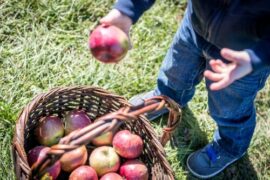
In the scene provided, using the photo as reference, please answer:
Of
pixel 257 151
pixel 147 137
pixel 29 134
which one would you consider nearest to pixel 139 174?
pixel 147 137

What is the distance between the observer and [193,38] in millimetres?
1570

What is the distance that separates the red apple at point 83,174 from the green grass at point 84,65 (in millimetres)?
491

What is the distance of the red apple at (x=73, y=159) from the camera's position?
1.56 m

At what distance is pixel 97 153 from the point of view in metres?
1.61

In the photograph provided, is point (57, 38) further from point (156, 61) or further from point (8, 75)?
point (156, 61)

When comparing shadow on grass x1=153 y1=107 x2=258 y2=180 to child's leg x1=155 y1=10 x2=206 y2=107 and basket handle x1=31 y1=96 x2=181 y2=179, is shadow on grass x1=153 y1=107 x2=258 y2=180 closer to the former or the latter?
child's leg x1=155 y1=10 x2=206 y2=107

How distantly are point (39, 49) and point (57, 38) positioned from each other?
10cm

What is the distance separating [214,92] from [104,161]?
452 millimetres

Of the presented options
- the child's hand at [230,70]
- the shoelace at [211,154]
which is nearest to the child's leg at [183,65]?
the shoelace at [211,154]

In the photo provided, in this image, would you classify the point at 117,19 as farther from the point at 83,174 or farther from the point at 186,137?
the point at 186,137

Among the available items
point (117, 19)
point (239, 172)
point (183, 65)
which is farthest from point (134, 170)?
point (239, 172)

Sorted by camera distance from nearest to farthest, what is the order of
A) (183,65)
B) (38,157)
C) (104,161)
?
1. (38,157)
2. (104,161)
3. (183,65)

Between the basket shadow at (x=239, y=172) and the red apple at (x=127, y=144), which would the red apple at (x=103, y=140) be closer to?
the red apple at (x=127, y=144)

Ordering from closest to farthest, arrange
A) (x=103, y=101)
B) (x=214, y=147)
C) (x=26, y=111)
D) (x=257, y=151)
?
(x=26, y=111)
(x=103, y=101)
(x=214, y=147)
(x=257, y=151)
